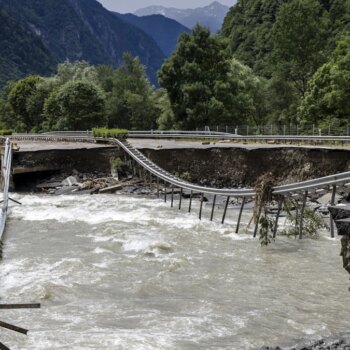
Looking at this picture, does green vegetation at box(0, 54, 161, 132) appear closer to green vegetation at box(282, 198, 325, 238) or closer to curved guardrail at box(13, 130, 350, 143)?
curved guardrail at box(13, 130, 350, 143)

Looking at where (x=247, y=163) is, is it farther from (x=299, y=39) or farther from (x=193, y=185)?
(x=299, y=39)

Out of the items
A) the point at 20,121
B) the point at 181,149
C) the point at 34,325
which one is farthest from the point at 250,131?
the point at 20,121

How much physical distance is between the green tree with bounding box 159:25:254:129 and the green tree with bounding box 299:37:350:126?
8.75 m

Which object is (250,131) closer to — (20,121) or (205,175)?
(205,175)

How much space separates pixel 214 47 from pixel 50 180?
1035 inches

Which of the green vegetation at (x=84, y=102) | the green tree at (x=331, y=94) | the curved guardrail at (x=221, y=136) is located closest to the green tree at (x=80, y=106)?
the green vegetation at (x=84, y=102)

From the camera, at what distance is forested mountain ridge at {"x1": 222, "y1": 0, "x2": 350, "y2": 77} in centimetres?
9444

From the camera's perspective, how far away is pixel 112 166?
126 feet

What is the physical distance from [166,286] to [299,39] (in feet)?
173

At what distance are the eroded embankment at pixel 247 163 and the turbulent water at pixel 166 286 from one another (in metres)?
10.6

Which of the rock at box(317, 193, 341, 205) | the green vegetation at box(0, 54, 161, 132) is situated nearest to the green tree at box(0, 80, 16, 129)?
the green vegetation at box(0, 54, 161, 132)

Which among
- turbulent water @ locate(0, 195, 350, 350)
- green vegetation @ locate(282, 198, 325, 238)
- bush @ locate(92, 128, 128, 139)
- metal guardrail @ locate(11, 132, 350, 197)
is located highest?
bush @ locate(92, 128, 128, 139)

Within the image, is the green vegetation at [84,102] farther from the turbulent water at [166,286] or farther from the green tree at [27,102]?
the turbulent water at [166,286]

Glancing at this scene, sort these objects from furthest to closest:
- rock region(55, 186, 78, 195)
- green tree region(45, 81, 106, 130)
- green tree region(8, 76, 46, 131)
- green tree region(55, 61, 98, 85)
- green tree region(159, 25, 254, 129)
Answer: green tree region(55, 61, 98, 85)
green tree region(8, 76, 46, 131)
green tree region(45, 81, 106, 130)
green tree region(159, 25, 254, 129)
rock region(55, 186, 78, 195)
